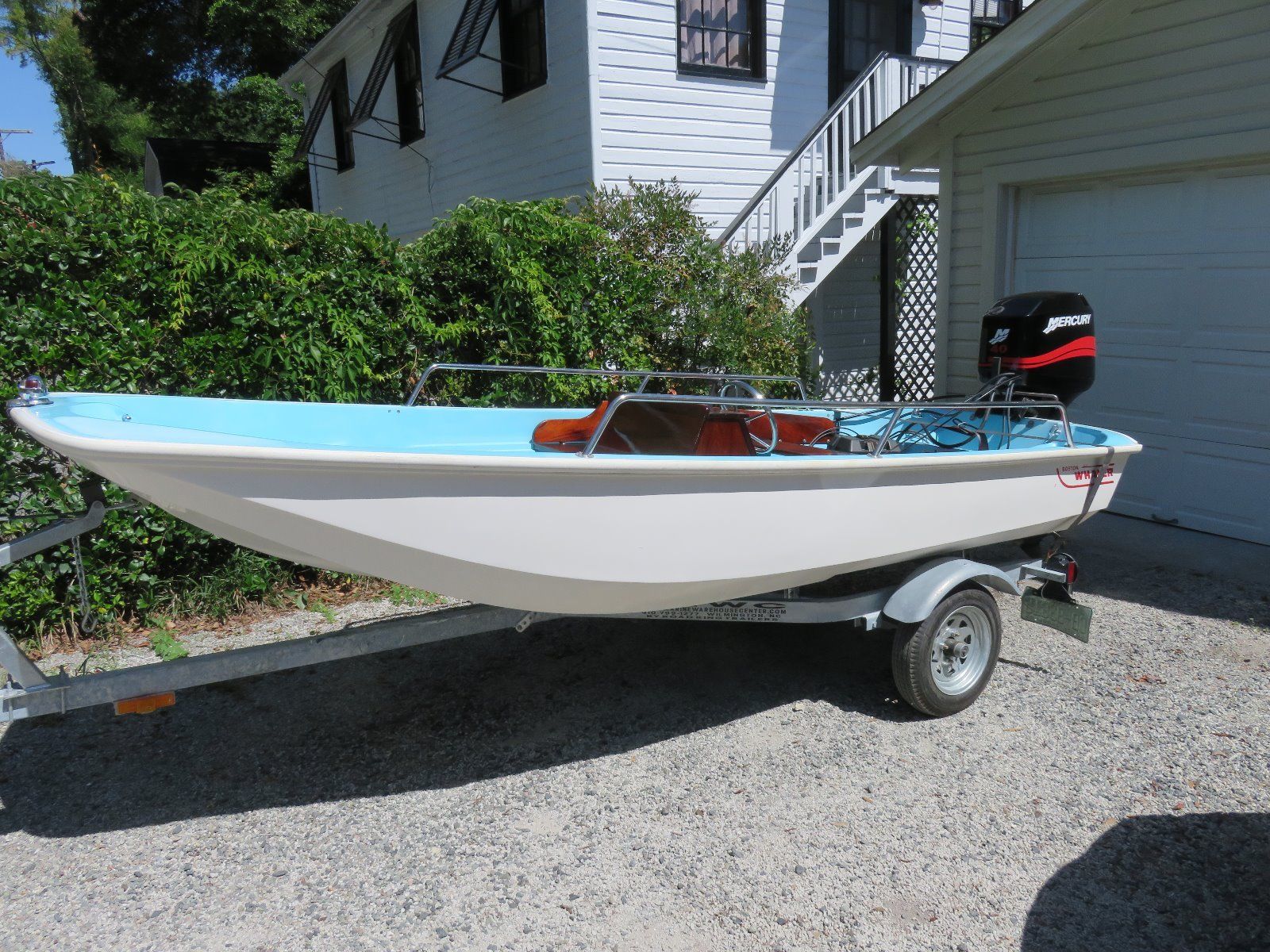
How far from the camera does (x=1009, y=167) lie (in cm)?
717

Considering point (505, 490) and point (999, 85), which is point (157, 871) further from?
point (999, 85)

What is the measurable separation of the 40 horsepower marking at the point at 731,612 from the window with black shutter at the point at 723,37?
7686 mm

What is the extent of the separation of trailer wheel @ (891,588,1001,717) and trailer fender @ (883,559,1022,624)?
0.07 metres

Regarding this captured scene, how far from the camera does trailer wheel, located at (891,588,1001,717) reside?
12.4 ft

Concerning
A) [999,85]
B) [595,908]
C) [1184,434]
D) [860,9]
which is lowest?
[595,908]

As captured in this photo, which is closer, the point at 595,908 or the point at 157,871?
the point at 595,908

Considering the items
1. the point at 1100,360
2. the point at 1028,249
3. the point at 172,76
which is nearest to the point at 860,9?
the point at 1028,249

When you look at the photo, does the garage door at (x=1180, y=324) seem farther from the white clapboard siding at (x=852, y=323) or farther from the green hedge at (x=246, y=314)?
the white clapboard siding at (x=852, y=323)

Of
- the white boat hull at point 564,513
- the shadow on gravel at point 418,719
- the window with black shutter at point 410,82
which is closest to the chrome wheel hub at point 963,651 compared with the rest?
the shadow on gravel at point 418,719

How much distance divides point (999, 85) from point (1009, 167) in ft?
2.07

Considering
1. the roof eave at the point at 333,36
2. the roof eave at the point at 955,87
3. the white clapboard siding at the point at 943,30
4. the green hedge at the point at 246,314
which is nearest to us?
the green hedge at the point at 246,314

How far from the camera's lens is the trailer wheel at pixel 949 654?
12.4ft

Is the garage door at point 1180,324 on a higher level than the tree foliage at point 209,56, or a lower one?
lower

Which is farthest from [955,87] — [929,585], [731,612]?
[731,612]
